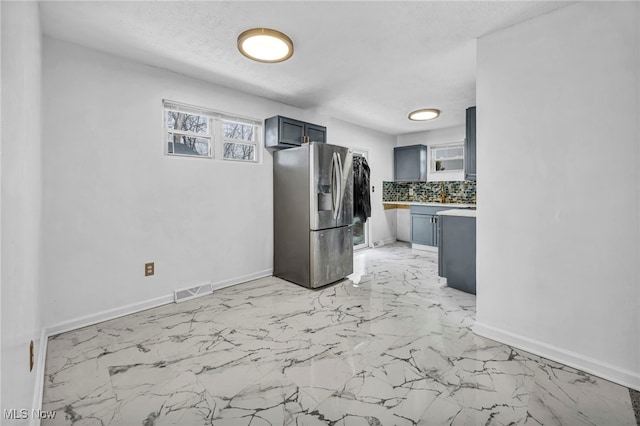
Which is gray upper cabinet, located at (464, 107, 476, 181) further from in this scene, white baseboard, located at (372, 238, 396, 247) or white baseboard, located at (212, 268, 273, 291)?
white baseboard, located at (372, 238, 396, 247)

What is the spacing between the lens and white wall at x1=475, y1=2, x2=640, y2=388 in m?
1.72

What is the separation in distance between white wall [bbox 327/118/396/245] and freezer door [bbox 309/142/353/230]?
159cm

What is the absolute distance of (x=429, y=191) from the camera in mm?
6117

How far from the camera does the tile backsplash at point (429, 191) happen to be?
5551mm

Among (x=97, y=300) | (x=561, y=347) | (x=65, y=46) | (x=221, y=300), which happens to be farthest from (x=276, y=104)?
(x=561, y=347)

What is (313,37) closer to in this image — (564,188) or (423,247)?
(564,188)

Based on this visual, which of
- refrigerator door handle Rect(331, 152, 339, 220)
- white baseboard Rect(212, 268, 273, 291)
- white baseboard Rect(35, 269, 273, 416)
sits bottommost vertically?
white baseboard Rect(35, 269, 273, 416)

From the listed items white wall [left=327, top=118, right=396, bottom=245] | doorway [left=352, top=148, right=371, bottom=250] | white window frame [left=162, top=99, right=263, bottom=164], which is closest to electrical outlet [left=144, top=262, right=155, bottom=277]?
white window frame [left=162, top=99, right=263, bottom=164]

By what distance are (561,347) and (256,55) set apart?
3.20m

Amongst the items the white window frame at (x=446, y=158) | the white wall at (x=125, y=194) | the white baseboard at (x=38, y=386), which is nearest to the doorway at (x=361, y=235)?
the white window frame at (x=446, y=158)

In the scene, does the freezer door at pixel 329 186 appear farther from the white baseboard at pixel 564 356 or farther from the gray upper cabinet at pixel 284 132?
the white baseboard at pixel 564 356

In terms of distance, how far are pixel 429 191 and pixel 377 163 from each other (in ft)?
4.19

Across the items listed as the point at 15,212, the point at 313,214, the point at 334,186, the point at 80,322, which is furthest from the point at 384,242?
the point at 15,212

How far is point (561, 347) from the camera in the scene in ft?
6.42
